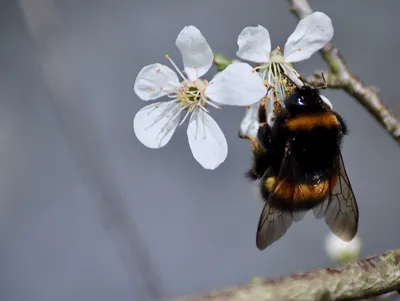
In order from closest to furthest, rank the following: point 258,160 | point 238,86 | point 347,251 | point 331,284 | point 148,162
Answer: point 331,284, point 238,86, point 258,160, point 347,251, point 148,162

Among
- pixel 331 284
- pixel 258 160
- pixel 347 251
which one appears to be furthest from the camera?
pixel 347 251

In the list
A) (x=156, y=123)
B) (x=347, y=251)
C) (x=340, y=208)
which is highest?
(x=156, y=123)

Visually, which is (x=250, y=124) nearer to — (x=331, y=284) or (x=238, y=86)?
(x=238, y=86)

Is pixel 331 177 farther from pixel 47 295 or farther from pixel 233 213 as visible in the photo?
pixel 47 295

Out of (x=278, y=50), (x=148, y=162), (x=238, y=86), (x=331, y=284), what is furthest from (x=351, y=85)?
(x=148, y=162)

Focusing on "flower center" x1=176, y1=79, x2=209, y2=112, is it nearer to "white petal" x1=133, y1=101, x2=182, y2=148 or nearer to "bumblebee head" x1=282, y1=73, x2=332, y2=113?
"white petal" x1=133, y1=101, x2=182, y2=148

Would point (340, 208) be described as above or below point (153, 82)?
below

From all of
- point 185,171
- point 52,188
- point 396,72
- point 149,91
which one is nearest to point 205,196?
point 185,171
